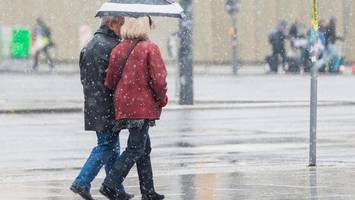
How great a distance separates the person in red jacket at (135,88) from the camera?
12234mm

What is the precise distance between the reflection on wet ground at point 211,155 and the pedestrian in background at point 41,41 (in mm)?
27467

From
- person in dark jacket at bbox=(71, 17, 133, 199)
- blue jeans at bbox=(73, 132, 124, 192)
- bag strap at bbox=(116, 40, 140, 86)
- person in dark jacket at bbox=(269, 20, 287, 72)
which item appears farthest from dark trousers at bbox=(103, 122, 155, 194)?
person in dark jacket at bbox=(269, 20, 287, 72)

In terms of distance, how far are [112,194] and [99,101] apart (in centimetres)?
84

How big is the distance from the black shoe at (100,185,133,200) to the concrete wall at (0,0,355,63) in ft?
158

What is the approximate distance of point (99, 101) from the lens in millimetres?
12586

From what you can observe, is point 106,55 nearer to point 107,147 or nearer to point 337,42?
point 107,147

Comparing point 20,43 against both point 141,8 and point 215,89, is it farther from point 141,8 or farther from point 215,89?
point 141,8

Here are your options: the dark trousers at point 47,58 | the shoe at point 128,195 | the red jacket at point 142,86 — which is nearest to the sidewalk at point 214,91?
the dark trousers at point 47,58

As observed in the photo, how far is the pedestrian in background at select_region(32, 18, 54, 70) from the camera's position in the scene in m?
55.3

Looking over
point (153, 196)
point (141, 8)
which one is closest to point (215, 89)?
point (141, 8)

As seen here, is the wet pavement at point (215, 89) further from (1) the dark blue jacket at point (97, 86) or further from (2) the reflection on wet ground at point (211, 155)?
(1) the dark blue jacket at point (97, 86)

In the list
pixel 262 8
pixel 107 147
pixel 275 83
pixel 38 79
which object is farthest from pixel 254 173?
pixel 262 8

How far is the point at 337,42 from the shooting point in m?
52.2

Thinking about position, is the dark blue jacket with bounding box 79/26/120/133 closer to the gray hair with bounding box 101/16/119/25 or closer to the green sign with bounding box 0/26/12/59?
the gray hair with bounding box 101/16/119/25
